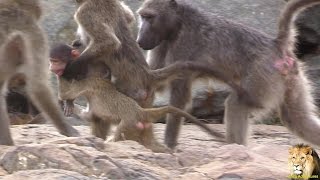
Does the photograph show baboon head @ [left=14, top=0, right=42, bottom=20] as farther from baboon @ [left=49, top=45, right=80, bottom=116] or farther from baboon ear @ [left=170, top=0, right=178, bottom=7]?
baboon ear @ [left=170, top=0, right=178, bottom=7]

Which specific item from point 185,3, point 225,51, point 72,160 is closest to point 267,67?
point 225,51

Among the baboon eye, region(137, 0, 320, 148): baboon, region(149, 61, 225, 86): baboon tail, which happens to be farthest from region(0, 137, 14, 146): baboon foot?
the baboon eye

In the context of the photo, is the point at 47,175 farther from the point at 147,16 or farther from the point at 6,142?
the point at 147,16

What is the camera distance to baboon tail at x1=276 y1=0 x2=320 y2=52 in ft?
22.0

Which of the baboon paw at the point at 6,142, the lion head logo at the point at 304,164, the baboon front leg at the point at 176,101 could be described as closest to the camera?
the lion head logo at the point at 304,164

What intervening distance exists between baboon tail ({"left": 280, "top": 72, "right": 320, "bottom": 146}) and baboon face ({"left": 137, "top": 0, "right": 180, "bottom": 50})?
1250 millimetres

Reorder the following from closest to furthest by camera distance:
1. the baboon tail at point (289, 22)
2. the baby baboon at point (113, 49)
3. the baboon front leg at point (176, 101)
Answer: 1. the baby baboon at point (113, 49)
2. the baboon tail at point (289, 22)
3. the baboon front leg at point (176, 101)

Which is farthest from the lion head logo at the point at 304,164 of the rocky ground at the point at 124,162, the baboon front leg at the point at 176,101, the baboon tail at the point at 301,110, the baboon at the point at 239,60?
the baboon front leg at the point at 176,101

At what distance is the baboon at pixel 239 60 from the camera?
6.82 metres

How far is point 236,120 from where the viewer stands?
22.7ft

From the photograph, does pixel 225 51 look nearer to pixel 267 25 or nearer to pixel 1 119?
pixel 1 119

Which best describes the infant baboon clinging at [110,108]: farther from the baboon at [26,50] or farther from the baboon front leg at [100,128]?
the baboon at [26,50]

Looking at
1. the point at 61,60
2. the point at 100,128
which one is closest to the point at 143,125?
the point at 100,128

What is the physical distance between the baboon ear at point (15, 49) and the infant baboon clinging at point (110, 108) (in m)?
0.24
